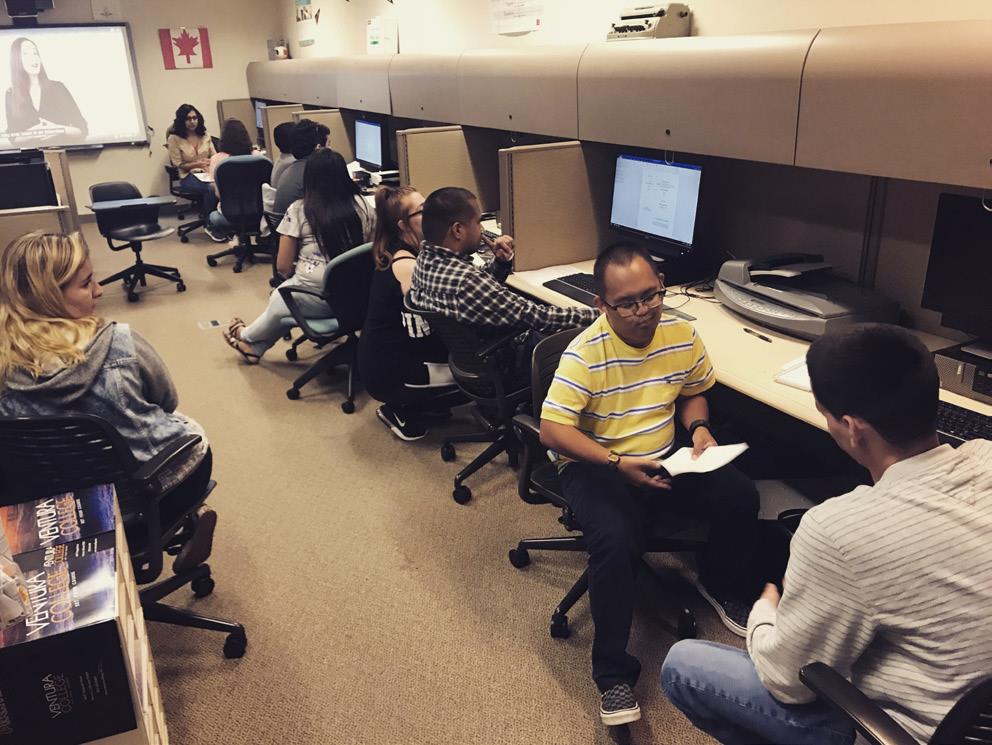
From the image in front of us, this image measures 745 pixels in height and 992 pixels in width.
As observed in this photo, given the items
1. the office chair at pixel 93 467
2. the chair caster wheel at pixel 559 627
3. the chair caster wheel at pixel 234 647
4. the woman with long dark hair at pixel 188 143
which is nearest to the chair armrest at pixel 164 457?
the office chair at pixel 93 467

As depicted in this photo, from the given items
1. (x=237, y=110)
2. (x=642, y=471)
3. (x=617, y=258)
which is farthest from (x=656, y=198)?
(x=237, y=110)

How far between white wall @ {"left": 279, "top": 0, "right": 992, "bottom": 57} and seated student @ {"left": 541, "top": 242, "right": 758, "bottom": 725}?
99cm

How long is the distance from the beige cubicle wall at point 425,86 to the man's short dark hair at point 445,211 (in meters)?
1.21

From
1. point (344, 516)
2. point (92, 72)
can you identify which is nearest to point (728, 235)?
point (344, 516)

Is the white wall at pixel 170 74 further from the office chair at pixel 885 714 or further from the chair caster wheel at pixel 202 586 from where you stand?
the office chair at pixel 885 714

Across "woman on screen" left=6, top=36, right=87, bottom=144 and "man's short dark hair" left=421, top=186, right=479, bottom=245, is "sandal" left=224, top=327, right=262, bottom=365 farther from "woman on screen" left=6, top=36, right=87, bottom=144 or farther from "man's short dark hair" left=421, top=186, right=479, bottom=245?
"woman on screen" left=6, top=36, right=87, bottom=144

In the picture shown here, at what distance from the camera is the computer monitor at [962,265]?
171 centimetres

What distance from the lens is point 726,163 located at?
2.61 meters

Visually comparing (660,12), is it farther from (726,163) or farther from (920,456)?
(920,456)

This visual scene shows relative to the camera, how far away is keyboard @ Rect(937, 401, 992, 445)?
→ 151 cm

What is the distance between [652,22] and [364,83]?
2.54 meters

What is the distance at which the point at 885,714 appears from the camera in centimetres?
104

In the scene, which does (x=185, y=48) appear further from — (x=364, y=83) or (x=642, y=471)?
(x=642, y=471)

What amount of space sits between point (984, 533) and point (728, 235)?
1.85 meters
